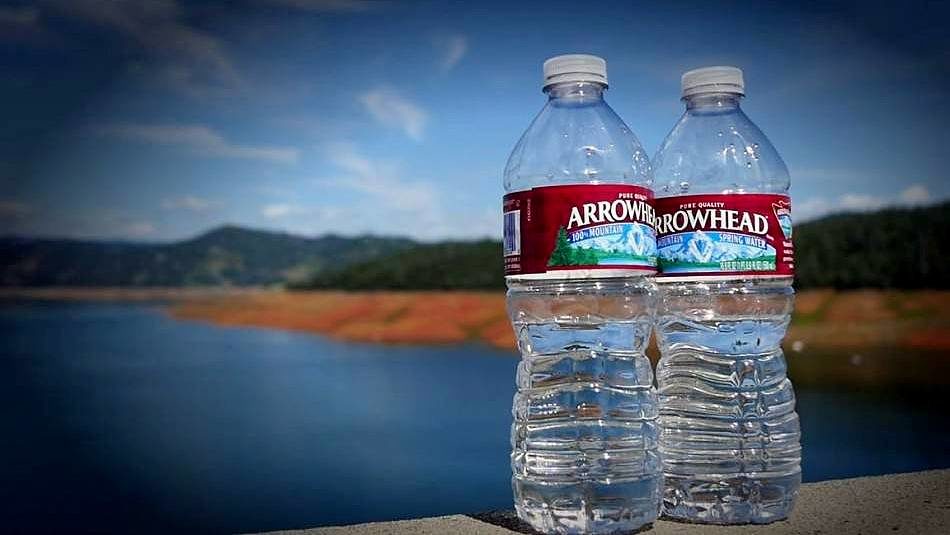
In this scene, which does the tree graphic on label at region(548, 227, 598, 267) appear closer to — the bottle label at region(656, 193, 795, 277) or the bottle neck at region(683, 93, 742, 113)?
the bottle label at region(656, 193, 795, 277)

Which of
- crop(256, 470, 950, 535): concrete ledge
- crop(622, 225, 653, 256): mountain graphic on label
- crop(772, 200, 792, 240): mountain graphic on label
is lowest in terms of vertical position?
crop(256, 470, 950, 535): concrete ledge

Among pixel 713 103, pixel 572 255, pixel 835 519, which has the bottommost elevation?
pixel 835 519

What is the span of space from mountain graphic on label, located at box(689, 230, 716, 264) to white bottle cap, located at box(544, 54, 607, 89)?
0.45 m

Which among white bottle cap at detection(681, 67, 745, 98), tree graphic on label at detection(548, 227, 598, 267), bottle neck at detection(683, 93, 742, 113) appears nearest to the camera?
tree graphic on label at detection(548, 227, 598, 267)

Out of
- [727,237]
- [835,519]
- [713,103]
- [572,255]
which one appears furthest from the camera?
[713,103]

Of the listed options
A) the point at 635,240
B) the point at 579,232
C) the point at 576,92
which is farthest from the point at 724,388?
the point at 576,92

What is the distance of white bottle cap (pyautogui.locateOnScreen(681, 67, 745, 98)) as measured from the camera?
8.16 feet

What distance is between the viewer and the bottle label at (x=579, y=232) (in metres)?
2.08

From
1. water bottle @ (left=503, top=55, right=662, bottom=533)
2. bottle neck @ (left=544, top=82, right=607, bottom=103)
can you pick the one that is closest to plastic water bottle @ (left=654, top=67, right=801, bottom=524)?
water bottle @ (left=503, top=55, right=662, bottom=533)

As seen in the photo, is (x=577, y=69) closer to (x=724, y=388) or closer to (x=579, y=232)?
(x=579, y=232)

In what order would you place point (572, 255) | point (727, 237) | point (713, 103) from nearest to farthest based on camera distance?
point (572, 255), point (727, 237), point (713, 103)

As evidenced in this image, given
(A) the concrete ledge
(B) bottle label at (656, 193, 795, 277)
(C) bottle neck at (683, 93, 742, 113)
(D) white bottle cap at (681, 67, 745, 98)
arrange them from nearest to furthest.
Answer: (B) bottle label at (656, 193, 795, 277)
(A) the concrete ledge
(D) white bottle cap at (681, 67, 745, 98)
(C) bottle neck at (683, 93, 742, 113)

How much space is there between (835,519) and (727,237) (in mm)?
858

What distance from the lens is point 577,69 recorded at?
229 centimetres
